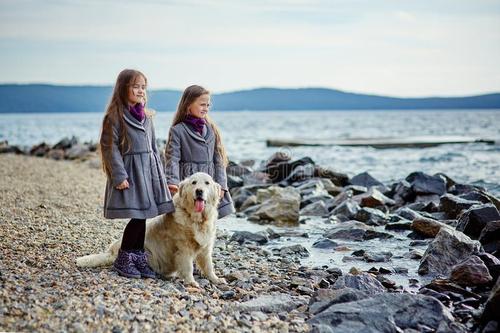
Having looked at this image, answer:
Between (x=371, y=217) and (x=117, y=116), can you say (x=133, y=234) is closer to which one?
(x=117, y=116)

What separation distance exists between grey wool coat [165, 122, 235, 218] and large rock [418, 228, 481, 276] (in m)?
2.50

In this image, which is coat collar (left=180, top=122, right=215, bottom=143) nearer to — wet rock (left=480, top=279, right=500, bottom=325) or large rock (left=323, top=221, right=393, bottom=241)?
wet rock (left=480, top=279, right=500, bottom=325)

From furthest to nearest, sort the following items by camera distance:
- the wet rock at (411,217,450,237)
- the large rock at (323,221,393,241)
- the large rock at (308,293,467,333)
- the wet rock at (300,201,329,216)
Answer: the wet rock at (300,201,329,216), the large rock at (323,221,393,241), the wet rock at (411,217,450,237), the large rock at (308,293,467,333)

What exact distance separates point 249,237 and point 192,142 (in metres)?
2.90

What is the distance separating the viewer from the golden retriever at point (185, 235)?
5934 millimetres

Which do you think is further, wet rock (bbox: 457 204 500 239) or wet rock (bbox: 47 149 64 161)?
wet rock (bbox: 47 149 64 161)

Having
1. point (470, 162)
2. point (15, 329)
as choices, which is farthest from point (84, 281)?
point (470, 162)

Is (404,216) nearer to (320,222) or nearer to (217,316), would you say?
(320,222)

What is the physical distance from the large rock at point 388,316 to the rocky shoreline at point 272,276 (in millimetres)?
10

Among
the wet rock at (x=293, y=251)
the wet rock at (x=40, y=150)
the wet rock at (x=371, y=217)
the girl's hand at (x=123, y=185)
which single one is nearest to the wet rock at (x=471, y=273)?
the wet rock at (x=293, y=251)

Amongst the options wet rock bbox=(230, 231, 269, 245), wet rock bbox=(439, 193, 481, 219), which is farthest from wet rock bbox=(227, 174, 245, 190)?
wet rock bbox=(230, 231, 269, 245)

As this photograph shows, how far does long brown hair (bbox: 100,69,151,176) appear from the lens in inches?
229

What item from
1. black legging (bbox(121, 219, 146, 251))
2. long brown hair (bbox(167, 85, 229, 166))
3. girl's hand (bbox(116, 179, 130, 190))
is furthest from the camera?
long brown hair (bbox(167, 85, 229, 166))

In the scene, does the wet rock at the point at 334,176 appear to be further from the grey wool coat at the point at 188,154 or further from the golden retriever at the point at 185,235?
the golden retriever at the point at 185,235
